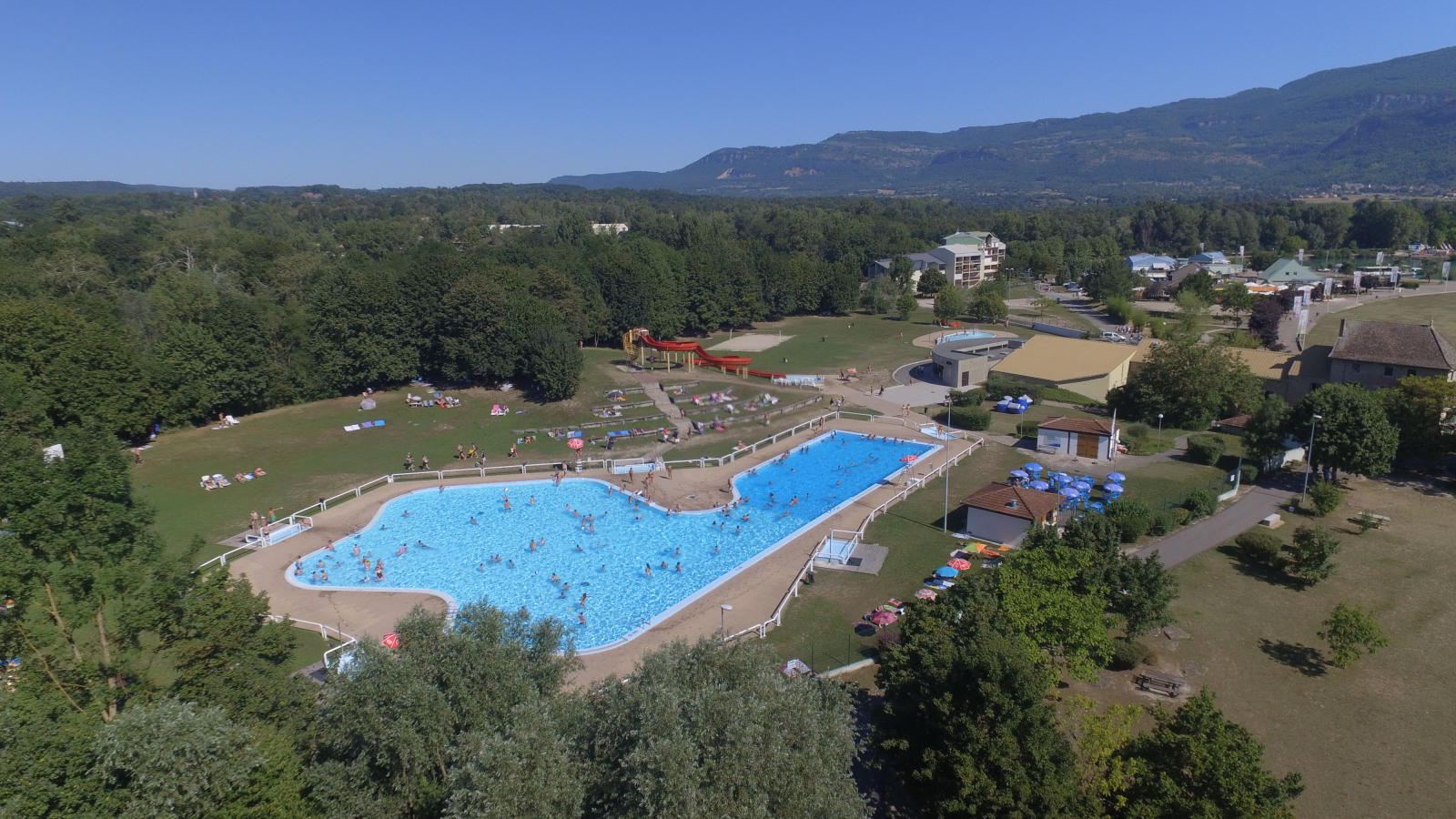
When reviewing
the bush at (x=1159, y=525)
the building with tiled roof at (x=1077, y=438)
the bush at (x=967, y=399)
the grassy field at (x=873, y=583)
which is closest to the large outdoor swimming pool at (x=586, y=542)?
the grassy field at (x=873, y=583)

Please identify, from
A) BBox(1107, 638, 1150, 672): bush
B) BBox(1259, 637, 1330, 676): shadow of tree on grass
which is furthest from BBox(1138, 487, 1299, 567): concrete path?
BBox(1107, 638, 1150, 672): bush

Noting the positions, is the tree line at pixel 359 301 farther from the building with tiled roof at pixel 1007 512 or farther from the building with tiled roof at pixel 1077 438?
the building with tiled roof at pixel 1077 438

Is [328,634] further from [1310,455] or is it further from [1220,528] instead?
[1310,455]

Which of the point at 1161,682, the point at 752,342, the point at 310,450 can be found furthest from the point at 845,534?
the point at 752,342

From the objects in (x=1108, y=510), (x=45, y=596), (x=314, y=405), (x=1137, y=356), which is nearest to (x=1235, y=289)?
(x=1137, y=356)

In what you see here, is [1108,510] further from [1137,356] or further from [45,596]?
[45,596]

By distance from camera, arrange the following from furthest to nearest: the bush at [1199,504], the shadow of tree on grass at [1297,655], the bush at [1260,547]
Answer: the bush at [1199,504]
the bush at [1260,547]
the shadow of tree on grass at [1297,655]

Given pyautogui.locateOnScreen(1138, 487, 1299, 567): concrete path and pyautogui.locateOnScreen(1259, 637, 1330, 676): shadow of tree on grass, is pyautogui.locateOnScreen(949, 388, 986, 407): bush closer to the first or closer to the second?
pyautogui.locateOnScreen(1138, 487, 1299, 567): concrete path
